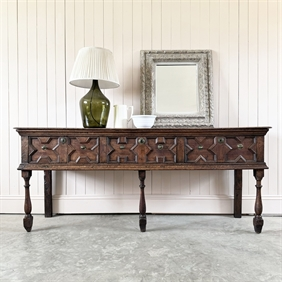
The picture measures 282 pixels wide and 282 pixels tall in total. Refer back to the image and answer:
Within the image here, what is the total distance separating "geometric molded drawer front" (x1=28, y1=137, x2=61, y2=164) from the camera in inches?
61.7

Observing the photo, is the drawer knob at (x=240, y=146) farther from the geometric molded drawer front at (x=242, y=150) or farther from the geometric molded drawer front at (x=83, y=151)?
the geometric molded drawer front at (x=83, y=151)

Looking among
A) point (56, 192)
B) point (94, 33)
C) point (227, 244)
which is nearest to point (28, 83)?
point (94, 33)

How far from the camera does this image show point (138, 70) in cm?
205

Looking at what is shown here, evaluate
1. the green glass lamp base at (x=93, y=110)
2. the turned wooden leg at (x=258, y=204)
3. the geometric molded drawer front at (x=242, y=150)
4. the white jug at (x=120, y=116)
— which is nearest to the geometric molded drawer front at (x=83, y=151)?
the green glass lamp base at (x=93, y=110)

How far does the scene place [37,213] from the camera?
A: 6.78ft

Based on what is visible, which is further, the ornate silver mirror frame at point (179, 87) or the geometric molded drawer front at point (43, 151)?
the ornate silver mirror frame at point (179, 87)

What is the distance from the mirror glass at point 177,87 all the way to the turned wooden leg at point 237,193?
697 mm

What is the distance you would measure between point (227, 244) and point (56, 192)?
1.53 m

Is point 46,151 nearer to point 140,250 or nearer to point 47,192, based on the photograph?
point 47,192

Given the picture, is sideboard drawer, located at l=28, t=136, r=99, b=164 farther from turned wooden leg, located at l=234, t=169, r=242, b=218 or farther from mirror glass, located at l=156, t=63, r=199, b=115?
turned wooden leg, located at l=234, t=169, r=242, b=218

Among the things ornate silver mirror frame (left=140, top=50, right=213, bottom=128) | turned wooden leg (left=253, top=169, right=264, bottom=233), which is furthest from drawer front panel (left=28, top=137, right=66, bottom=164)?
turned wooden leg (left=253, top=169, right=264, bottom=233)

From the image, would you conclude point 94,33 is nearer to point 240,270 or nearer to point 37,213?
point 37,213

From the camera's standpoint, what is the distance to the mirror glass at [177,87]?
199 centimetres

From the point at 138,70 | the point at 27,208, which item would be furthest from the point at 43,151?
Answer: the point at 138,70
